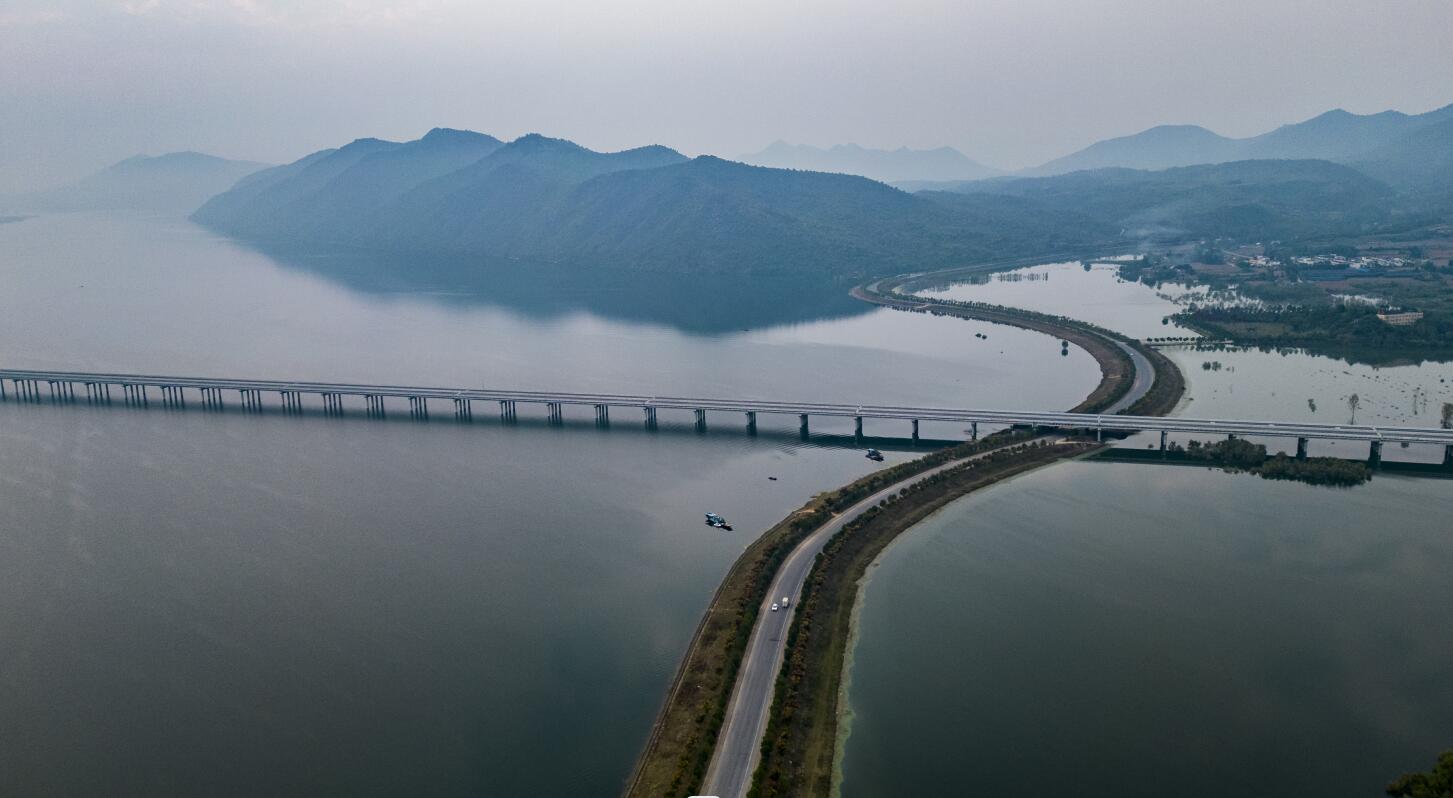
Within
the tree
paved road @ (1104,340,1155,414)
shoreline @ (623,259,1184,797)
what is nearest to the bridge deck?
paved road @ (1104,340,1155,414)

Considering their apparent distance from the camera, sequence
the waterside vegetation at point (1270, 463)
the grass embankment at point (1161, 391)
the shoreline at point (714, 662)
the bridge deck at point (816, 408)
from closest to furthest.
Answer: the shoreline at point (714, 662) < the waterside vegetation at point (1270, 463) < the bridge deck at point (816, 408) < the grass embankment at point (1161, 391)

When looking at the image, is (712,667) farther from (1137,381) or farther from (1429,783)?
(1137,381)

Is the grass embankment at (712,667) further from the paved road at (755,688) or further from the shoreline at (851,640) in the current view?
the shoreline at (851,640)

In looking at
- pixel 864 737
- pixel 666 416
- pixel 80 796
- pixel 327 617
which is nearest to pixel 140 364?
pixel 666 416

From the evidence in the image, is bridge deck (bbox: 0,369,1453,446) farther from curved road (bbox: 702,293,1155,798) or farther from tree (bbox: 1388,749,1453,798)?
tree (bbox: 1388,749,1453,798)

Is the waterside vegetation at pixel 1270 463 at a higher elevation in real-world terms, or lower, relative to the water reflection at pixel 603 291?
lower

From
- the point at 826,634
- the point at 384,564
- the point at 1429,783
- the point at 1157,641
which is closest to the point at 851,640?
the point at 826,634

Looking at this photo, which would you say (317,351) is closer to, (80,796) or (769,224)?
(80,796)

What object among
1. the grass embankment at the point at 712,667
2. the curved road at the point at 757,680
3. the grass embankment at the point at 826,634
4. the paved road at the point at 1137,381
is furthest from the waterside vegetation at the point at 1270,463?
the curved road at the point at 757,680
